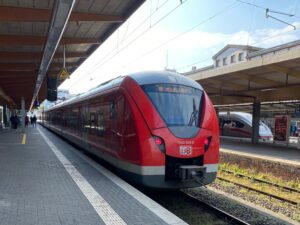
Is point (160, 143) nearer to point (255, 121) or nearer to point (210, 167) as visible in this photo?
point (210, 167)

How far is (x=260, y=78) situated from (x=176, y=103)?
12.9 metres

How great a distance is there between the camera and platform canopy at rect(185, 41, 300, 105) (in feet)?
53.2

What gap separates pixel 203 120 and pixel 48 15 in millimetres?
5547

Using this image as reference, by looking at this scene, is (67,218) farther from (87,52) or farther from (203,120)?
(87,52)

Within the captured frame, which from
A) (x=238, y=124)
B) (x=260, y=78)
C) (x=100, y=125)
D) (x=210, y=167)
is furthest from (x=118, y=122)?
(x=238, y=124)

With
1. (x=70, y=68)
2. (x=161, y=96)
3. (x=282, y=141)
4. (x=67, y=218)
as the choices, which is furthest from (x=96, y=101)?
(x=282, y=141)

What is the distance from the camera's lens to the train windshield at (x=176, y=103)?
25.9 feet

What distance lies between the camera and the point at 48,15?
35.2ft

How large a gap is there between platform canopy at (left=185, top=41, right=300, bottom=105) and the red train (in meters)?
7.96

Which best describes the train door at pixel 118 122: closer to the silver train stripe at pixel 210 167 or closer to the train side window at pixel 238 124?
the silver train stripe at pixel 210 167

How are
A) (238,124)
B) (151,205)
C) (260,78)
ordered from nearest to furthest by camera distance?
(151,205) → (260,78) → (238,124)

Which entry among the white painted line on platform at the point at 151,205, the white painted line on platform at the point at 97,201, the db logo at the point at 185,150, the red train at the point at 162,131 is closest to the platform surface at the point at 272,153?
the red train at the point at 162,131

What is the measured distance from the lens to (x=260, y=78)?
65.2 feet

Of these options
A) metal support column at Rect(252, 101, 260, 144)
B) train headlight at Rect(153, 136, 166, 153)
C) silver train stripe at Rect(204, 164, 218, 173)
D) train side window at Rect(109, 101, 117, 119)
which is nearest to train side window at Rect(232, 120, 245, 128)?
metal support column at Rect(252, 101, 260, 144)
